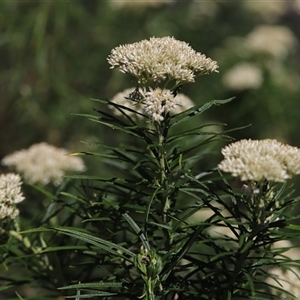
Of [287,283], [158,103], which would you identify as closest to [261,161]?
[158,103]

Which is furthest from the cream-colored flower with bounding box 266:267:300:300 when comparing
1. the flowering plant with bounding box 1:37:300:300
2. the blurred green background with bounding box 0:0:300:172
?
the blurred green background with bounding box 0:0:300:172

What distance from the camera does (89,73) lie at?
184cm

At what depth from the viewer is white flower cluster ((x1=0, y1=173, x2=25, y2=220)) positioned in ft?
1.72

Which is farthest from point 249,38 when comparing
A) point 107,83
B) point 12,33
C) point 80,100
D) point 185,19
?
point 12,33

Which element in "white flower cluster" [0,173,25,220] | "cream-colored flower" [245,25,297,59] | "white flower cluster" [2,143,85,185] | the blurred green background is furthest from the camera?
"cream-colored flower" [245,25,297,59]

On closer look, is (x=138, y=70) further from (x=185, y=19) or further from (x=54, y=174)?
(x=185, y=19)

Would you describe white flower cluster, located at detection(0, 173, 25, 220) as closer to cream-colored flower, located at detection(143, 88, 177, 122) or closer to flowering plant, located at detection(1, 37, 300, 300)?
flowering plant, located at detection(1, 37, 300, 300)

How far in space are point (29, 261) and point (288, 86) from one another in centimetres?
147

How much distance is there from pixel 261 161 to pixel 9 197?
265 millimetres

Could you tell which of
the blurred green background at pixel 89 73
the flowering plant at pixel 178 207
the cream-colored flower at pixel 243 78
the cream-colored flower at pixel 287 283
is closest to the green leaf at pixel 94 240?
the flowering plant at pixel 178 207

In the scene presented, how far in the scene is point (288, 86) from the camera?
188 centimetres

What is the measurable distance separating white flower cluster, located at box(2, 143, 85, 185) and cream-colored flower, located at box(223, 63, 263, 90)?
39.0 inches

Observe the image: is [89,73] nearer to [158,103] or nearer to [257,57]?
[257,57]

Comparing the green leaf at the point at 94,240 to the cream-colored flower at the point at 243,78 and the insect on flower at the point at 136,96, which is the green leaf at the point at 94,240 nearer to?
the insect on flower at the point at 136,96
